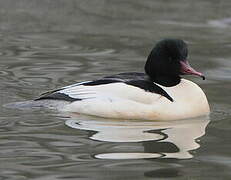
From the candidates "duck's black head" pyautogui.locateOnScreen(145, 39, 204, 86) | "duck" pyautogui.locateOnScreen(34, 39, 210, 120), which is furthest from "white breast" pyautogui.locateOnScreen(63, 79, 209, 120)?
"duck's black head" pyautogui.locateOnScreen(145, 39, 204, 86)

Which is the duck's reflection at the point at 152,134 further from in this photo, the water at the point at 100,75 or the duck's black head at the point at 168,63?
the duck's black head at the point at 168,63

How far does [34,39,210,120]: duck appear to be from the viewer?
986 cm

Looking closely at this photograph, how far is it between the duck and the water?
109mm

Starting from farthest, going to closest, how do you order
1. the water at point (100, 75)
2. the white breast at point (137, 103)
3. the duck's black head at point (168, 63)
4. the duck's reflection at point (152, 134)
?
the duck's black head at point (168, 63)
the white breast at point (137, 103)
the duck's reflection at point (152, 134)
the water at point (100, 75)

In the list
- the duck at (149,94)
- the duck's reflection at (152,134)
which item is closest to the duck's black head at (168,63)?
the duck at (149,94)

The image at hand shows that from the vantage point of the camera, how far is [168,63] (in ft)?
33.4

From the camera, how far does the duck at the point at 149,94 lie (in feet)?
32.3

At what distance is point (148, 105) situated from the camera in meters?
9.85

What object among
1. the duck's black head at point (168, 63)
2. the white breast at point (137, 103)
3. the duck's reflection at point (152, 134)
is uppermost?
the duck's black head at point (168, 63)

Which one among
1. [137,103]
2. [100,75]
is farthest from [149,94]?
[100,75]

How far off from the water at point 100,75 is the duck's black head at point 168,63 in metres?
0.57

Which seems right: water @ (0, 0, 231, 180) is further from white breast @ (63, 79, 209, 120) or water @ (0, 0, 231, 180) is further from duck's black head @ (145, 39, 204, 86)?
duck's black head @ (145, 39, 204, 86)

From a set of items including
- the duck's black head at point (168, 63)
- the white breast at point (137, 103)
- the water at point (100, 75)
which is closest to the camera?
the water at point (100, 75)

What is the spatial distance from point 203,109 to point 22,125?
2.03 m
